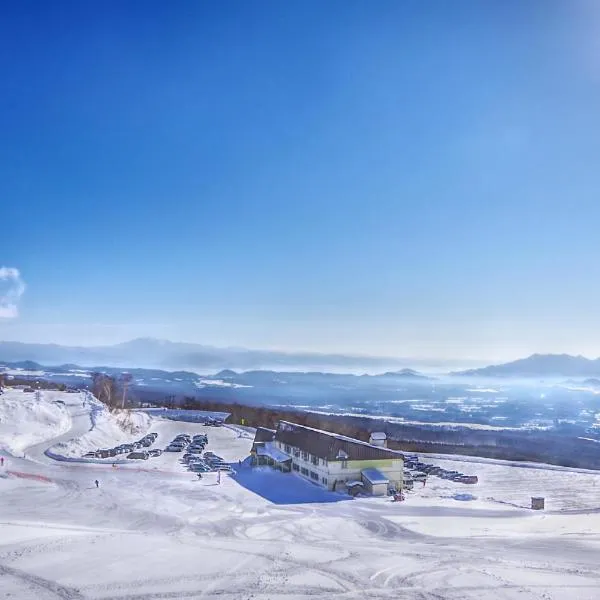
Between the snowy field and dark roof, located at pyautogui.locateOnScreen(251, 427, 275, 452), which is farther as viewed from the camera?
dark roof, located at pyautogui.locateOnScreen(251, 427, 275, 452)

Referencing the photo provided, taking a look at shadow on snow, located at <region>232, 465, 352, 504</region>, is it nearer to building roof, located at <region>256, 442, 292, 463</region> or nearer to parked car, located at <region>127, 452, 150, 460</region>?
building roof, located at <region>256, 442, 292, 463</region>

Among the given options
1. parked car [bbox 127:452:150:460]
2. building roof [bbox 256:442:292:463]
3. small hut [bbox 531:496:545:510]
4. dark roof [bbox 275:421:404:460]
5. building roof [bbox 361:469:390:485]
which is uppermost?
dark roof [bbox 275:421:404:460]

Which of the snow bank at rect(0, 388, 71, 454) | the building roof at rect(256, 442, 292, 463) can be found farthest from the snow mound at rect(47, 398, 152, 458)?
the building roof at rect(256, 442, 292, 463)

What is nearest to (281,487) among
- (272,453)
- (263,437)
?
(272,453)

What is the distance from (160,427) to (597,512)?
56.1m

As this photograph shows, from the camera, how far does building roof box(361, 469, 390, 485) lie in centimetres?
4000

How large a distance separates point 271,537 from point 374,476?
1499 centimetres

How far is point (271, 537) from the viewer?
2723cm

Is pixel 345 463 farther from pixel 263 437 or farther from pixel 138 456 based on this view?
pixel 138 456

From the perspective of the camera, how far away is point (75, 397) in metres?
83.1

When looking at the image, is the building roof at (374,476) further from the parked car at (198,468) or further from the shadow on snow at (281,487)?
the parked car at (198,468)

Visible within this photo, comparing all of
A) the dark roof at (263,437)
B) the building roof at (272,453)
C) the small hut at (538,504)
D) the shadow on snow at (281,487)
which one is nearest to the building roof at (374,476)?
the shadow on snow at (281,487)

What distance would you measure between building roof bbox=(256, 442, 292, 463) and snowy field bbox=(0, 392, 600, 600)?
1.68 metres

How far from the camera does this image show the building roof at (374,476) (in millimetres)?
40000
